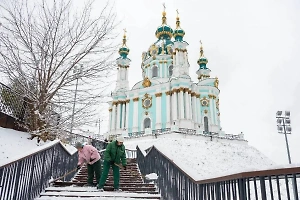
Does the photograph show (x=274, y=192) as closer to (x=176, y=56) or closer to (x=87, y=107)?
(x=87, y=107)

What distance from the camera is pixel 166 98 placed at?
38.0m

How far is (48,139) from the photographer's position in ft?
38.8

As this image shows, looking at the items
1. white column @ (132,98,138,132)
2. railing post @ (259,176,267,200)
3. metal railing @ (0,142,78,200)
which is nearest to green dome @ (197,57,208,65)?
white column @ (132,98,138,132)

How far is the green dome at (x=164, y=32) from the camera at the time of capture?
46.8 meters

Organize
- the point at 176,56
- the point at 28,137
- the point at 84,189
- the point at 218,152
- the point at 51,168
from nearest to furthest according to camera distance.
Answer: the point at 84,189
the point at 51,168
the point at 28,137
the point at 218,152
the point at 176,56

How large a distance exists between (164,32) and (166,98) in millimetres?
14903

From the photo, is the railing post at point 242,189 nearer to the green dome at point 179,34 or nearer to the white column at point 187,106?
the white column at point 187,106

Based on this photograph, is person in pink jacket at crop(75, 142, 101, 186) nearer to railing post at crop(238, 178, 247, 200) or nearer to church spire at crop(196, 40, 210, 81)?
railing post at crop(238, 178, 247, 200)

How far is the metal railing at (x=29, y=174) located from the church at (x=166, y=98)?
26.8 m

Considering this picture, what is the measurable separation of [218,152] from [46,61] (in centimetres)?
2001

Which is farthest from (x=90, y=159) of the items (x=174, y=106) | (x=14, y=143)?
(x=174, y=106)

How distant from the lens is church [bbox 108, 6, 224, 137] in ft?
121

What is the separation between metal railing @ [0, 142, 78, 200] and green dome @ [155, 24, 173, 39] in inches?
1633

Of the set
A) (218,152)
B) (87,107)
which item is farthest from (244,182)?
(218,152)
